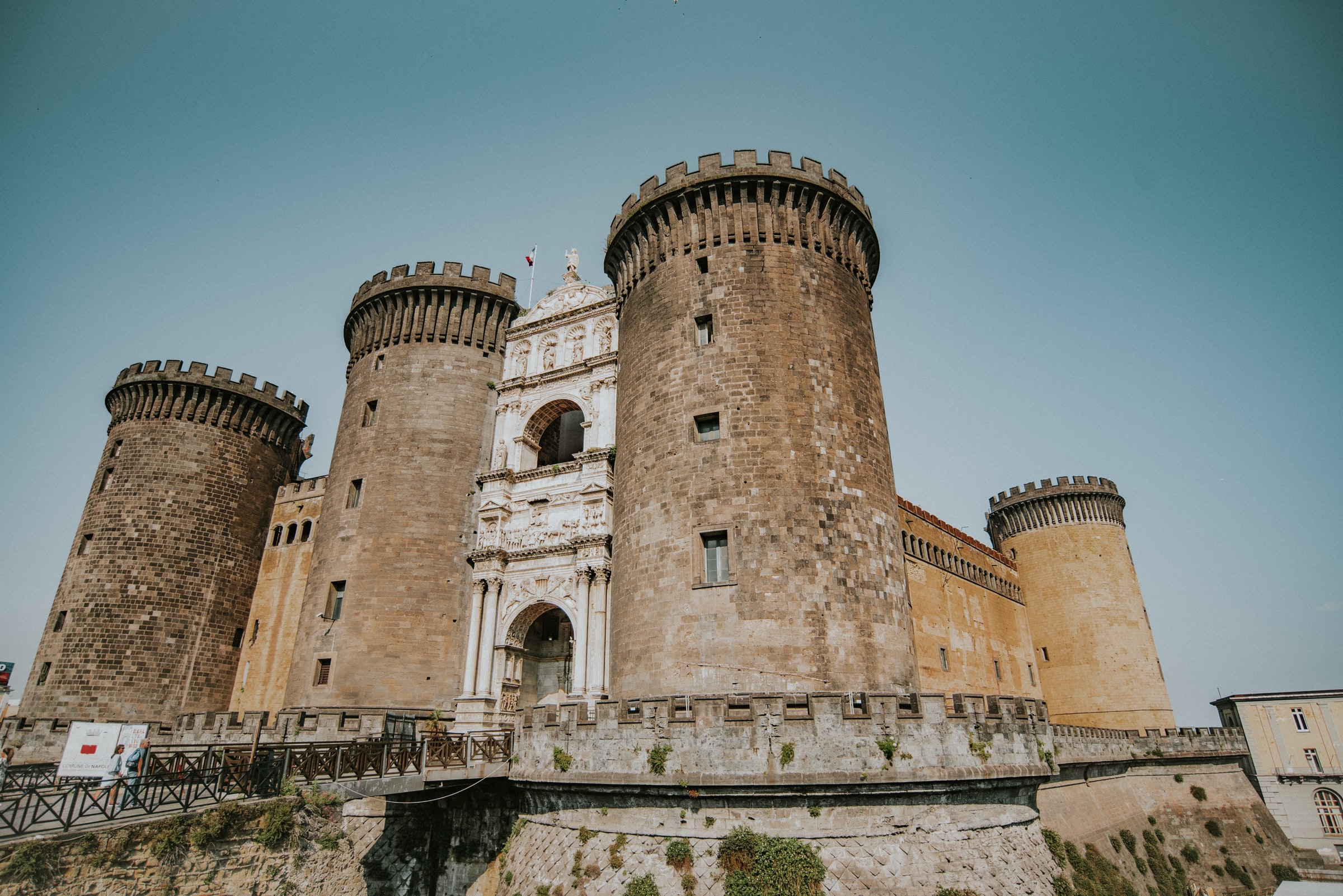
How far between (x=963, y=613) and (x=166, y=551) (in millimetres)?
36497

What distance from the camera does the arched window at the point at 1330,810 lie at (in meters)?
41.9

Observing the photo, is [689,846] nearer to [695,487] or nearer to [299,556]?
[695,487]

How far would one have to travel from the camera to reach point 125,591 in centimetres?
3011

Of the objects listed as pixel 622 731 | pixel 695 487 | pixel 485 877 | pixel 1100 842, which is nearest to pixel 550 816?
pixel 622 731

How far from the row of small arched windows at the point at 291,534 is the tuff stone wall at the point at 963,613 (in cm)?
2571

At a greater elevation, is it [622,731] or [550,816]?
[622,731]

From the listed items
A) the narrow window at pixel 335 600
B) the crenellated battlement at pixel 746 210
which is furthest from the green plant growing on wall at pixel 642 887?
the crenellated battlement at pixel 746 210

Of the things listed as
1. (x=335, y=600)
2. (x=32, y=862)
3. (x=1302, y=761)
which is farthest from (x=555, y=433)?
(x=1302, y=761)

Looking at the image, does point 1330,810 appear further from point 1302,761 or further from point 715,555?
point 715,555

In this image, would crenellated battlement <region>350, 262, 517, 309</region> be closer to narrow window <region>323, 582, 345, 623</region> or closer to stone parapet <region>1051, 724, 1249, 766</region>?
narrow window <region>323, 582, 345, 623</region>

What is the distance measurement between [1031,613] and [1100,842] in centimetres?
2332

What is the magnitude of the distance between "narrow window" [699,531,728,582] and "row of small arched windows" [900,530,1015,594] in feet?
47.9

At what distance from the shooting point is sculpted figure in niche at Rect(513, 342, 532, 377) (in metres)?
30.8

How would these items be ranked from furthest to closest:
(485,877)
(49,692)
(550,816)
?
(49,692), (485,877), (550,816)
